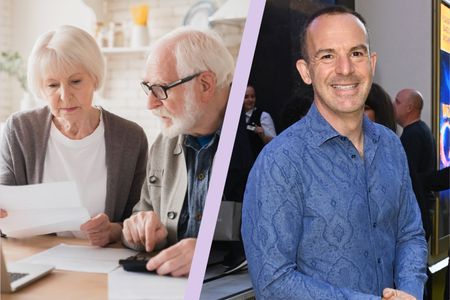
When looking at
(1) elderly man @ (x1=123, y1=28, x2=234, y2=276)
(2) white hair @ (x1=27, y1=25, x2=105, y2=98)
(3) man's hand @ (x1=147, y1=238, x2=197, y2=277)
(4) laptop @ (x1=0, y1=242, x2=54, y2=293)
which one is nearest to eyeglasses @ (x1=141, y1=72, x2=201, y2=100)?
(1) elderly man @ (x1=123, y1=28, x2=234, y2=276)

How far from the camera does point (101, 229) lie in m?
1.32

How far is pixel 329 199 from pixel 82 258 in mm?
611

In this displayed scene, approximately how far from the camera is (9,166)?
1312 mm

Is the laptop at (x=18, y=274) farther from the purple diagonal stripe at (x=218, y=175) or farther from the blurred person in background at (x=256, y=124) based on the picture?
the blurred person in background at (x=256, y=124)

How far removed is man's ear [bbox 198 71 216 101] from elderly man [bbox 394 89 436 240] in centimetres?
58

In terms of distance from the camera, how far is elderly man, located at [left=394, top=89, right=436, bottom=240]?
1540mm

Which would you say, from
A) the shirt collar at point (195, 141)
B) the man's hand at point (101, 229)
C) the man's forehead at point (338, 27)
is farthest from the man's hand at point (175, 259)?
the man's forehead at point (338, 27)

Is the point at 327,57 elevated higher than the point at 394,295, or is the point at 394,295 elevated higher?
the point at 327,57

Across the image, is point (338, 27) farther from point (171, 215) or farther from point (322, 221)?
point (171, 215)

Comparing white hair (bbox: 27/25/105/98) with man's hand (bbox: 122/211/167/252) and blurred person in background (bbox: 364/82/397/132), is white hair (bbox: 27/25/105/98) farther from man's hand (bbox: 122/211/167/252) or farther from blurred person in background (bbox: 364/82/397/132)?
blurred person in background (bbox: 364/82/397/132)

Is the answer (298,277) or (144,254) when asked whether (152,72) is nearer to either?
(144,254)

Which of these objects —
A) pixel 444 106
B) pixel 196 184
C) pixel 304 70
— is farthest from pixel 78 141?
pixel 444 106

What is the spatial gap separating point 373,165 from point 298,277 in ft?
1.11

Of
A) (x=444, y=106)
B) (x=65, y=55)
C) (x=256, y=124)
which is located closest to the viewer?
(x=65, y=55)
